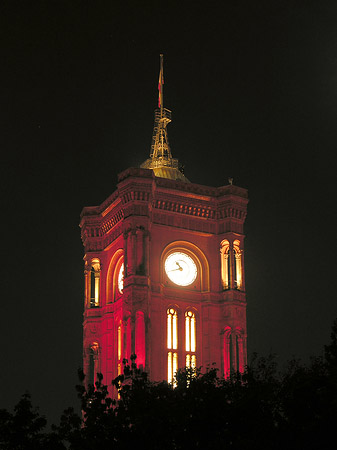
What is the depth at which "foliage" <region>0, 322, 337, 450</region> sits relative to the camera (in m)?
48.9

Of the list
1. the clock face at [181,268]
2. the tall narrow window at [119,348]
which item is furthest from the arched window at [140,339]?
the clock face at [181,268]

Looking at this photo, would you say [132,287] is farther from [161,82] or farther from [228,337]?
[161,82]

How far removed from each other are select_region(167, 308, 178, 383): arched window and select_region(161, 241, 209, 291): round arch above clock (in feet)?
9.04

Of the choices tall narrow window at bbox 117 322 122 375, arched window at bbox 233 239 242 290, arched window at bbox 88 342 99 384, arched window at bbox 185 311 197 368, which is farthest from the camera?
arched window at bbox 88 342 99 384

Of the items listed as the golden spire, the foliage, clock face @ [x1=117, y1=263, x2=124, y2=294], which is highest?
the golden spire

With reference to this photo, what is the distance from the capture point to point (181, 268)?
295 feet

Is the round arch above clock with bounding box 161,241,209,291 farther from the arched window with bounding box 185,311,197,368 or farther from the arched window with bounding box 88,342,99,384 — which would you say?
the arched window with bounding box 88,342,99,384

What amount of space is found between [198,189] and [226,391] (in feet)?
129

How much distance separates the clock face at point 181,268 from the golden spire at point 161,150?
7.96 metres

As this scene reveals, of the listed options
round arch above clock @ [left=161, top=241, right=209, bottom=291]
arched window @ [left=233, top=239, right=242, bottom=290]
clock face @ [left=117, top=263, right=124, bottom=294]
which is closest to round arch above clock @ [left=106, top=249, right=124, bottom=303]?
clock face @ [left=117, top=263, right=124, bottom=294]

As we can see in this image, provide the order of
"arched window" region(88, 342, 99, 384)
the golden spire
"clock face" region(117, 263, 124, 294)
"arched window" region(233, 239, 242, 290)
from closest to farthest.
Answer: "clock face" region(117, 263, 124, 294) → "arched window" region(233, 239, 242, 290) → "arched window" region(88, 342, 99, 384) → the golden spire

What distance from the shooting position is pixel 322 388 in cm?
4862

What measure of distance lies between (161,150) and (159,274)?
14.3m

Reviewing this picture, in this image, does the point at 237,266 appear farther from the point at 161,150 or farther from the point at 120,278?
the point at 161,150
